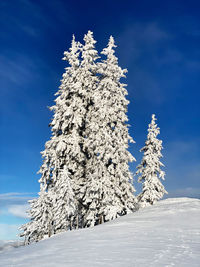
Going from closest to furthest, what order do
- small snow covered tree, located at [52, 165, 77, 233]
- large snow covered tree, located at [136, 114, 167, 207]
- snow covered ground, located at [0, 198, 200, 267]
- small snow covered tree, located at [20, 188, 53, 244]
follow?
snow covered ground, located at [0, 198, 200, 267] → small snow covered tree, located at [52, 165, 77, 233] → small snow covered tree, located at [20, 188, 53, 244] → large snow covered tree, located at [136, 114, 167, 207]

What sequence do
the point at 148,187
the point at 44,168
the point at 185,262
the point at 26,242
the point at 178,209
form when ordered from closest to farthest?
the point at 185,262, the point at 178,209, the point at 44,168, the point at 26,242, the point at 148,187

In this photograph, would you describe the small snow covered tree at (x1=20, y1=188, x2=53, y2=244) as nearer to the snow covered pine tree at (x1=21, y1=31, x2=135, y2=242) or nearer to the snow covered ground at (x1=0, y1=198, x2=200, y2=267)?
the snow covered pine tree at (x1=21, y1=31, x2=135, y2=242)

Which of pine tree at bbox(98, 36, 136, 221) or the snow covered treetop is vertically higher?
the snow covered treetop

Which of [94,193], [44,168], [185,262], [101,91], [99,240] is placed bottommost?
[185,262]

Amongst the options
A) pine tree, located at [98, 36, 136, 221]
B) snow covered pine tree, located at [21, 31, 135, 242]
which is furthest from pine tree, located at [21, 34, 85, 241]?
pine tree, located at [98, 36, 136, 221]

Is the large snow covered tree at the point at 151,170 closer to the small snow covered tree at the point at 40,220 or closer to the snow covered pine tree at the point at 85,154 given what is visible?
the snow covered pine tree at the point at 85,154

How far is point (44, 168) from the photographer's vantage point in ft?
78.2

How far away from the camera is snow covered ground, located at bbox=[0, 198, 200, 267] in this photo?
6.27 m

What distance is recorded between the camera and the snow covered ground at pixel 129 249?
6273 mm

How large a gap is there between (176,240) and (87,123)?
18.2 meters

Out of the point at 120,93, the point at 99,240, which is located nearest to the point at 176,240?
the point at 99,240

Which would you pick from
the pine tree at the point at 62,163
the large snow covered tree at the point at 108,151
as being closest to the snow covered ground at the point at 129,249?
the large snow covered tree at the point at 108,151

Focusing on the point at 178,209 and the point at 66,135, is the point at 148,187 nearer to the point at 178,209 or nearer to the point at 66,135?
the point at 66,135

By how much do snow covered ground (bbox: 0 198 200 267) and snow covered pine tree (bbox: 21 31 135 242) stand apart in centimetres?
981
